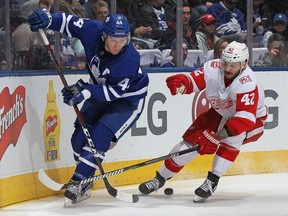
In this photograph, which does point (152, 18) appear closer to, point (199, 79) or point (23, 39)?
point (199, 79)

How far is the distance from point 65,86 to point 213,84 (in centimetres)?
105

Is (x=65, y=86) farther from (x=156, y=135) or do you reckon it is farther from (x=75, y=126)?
(x=156, y=135)

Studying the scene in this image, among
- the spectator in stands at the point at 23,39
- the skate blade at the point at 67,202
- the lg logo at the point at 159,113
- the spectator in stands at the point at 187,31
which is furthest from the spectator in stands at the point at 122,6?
the skate blade at the point at 67,202

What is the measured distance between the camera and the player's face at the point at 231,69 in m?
6.68

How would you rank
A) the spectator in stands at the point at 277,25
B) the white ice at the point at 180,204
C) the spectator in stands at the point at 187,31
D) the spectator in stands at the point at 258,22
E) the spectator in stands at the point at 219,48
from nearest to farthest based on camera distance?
the white ice at the point at 180,204
the spectator in stands at the point at 187,31
the spectator in stands at the point at 219,48
the spectator in stands at the point at 258,22
the spectator in stands at the point at 277,25

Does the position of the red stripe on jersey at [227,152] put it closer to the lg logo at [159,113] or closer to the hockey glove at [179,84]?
the hockey glove at [179,84]

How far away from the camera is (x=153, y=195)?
710cm

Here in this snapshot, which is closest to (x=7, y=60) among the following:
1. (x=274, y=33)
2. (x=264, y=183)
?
(x=264, y=183)

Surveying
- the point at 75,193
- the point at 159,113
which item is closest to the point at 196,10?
the point at 159,113

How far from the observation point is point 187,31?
8.17 metres

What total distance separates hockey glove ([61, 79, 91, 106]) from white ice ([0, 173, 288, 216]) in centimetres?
71

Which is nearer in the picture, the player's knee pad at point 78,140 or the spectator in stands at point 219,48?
the player's knee pad at point 78,140

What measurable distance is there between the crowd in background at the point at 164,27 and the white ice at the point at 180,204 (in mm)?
992

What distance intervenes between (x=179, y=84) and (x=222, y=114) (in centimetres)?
40
